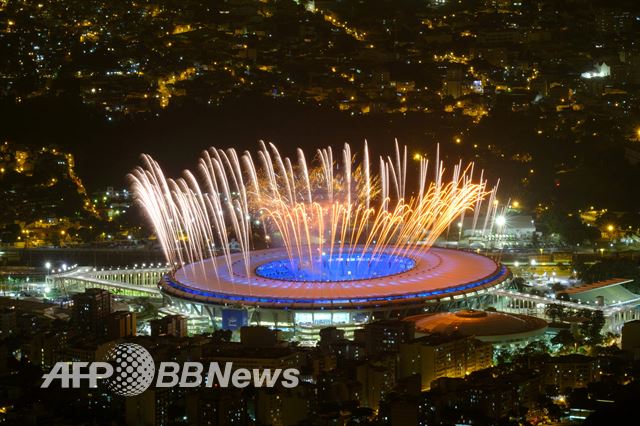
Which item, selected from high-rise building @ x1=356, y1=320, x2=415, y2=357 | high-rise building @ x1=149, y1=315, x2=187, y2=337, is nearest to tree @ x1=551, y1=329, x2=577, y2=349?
high-rise building @ x1=356, y1=320, x2=415, y2=357

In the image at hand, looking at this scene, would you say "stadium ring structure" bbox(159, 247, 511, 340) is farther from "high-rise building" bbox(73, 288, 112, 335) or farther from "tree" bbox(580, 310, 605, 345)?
"tree" bbox(580, 310, 605, 345)

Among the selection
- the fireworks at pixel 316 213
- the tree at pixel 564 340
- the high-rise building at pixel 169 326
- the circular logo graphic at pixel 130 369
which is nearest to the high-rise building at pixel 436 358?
the tree at pixel 564 340

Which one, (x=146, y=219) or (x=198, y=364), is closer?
(x=198, y=364)

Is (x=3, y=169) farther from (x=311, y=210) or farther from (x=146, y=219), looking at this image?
(x=311, y=210)

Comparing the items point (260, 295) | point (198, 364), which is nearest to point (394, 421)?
point (198, 364)

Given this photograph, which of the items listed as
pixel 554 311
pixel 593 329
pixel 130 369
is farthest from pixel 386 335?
pixel 554 311
